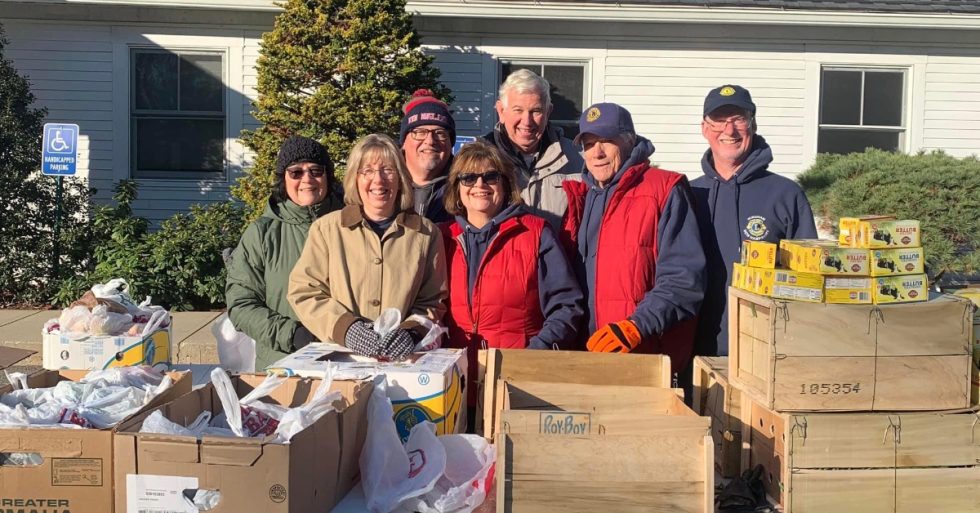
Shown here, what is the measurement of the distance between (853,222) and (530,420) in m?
1.34

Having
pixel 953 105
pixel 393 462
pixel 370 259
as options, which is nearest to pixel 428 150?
pixel 370 259

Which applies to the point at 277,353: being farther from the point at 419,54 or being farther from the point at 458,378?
the point at 419,54

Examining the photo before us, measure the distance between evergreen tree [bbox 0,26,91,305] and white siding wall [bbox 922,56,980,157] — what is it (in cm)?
1070

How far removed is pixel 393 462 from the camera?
2.55 metres

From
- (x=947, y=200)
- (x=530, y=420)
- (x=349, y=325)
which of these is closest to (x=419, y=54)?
(x=947, y=200)

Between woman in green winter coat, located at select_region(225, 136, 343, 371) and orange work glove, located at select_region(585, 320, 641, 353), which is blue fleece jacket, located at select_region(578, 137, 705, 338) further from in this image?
woman in green winter coat, located at select_region(225, 136, 343, 371)

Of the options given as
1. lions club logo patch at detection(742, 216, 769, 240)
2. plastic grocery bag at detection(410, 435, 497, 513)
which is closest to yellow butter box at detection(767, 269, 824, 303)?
lions club logo patch at detection(742, 216, 769, 240)

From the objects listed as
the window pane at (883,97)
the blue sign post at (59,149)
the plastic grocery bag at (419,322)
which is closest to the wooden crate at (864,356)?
the plastic grocery bag at (419,322)

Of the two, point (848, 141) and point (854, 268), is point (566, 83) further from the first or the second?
point (854, 268)

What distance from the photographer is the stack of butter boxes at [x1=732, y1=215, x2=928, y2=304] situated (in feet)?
9.04

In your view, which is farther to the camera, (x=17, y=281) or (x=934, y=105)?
(x=934, y=105)

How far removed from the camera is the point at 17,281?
30.5 feet

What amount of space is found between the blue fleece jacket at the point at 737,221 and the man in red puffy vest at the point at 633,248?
0.57 ft

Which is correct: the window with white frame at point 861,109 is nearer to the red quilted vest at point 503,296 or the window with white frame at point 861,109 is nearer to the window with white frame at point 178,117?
the window with white frame at point 178,117
